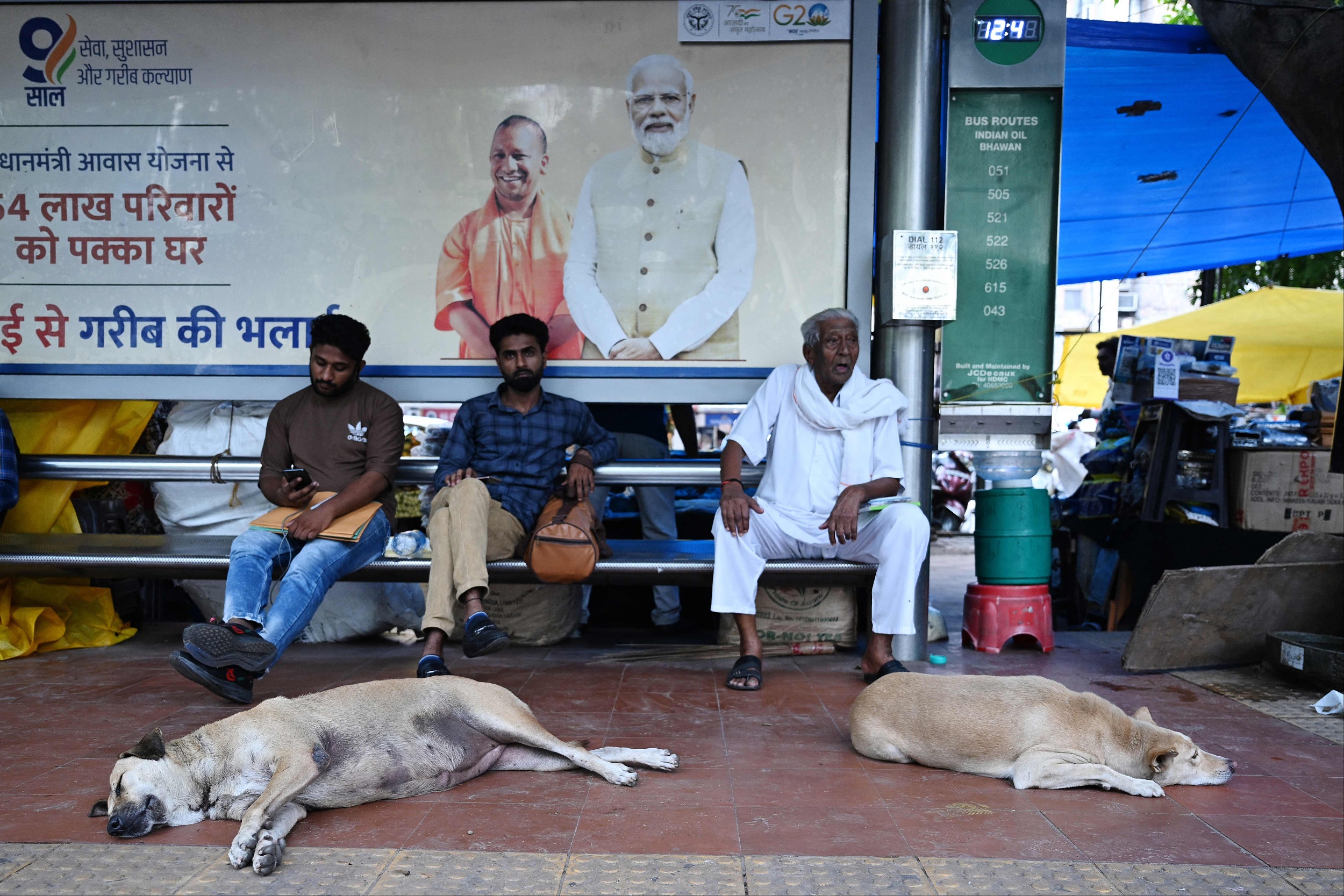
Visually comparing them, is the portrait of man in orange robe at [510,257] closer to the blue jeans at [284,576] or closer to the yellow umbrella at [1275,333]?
the blue jeans at [284,576]

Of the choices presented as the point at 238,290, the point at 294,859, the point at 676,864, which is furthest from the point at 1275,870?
the point at 238,290

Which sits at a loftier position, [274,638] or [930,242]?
[930,242]

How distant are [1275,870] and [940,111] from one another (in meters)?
3.88

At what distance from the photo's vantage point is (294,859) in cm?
258

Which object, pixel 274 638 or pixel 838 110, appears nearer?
pixel 274 638

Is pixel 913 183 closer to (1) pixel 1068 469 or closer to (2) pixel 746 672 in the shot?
(2) pixel 746 672

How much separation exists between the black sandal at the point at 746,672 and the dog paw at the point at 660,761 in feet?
3.90

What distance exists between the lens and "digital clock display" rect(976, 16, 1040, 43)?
16.7 feet

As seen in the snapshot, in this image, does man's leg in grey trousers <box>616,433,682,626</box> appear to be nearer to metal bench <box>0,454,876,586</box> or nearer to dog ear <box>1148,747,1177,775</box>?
metal bench <box>0,454,876,586</box>

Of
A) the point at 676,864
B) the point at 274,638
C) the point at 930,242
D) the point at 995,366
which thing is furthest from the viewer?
the point at 995,366

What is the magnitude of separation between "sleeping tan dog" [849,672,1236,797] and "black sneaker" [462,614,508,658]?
163 cm

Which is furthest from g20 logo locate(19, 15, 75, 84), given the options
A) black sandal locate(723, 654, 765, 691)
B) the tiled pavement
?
black sandal locate(723, 654, 765, 691)

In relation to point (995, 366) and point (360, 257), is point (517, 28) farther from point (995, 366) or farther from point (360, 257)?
point (995, 366)

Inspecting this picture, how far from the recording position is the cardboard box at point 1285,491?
20.0 ft
